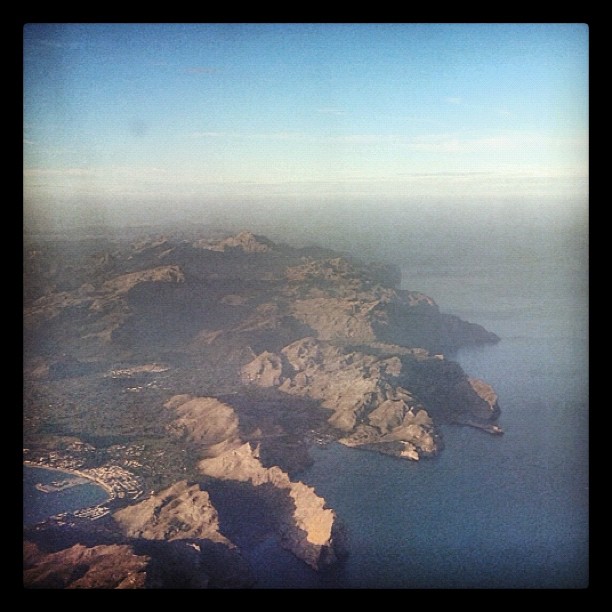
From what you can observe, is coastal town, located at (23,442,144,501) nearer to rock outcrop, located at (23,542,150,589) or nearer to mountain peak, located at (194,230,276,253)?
rock outcrop, located at (23,542,150,589)

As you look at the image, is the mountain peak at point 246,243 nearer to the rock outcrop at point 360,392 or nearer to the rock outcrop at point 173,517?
the rock outcrop at point 360,392

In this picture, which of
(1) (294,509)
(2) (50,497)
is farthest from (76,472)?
(1) (294,509)

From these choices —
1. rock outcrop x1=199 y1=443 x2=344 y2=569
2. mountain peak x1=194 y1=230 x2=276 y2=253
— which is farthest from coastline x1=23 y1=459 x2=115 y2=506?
mountain peak x1=194 y1=230 x2=276 y2=253

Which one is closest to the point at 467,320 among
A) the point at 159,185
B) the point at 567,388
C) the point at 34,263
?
the point at 567,388

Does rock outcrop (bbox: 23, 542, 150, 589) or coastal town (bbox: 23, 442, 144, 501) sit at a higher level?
coastal town (bbox: 23, 442, 144, 501)

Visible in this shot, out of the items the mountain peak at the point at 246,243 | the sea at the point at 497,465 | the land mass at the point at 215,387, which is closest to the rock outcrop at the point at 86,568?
the land mass at the point at 215,387

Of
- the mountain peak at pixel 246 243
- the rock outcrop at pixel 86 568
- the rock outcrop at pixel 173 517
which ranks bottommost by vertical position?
the rock outcrop at pixel 86 568
